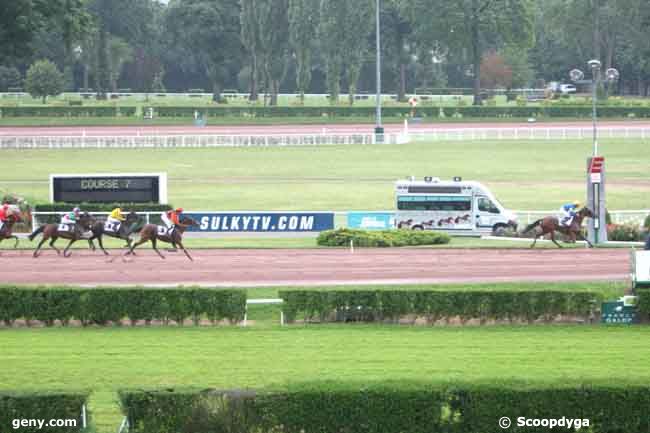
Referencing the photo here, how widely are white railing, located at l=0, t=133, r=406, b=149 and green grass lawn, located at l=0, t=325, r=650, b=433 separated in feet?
127

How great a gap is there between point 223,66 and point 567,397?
8321cm

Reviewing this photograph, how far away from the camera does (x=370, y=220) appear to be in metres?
31.1

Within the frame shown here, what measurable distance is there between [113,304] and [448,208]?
47.8 ft

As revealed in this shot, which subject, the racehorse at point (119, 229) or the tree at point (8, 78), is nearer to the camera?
the racehorse at point (119, 229)

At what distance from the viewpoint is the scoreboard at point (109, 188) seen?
3272 cm

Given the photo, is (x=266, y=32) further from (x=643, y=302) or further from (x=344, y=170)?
(x=643, y=302)

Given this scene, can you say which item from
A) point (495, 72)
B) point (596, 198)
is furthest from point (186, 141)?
point (495, 72)

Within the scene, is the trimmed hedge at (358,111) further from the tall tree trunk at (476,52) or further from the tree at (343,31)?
the tall tree trunk at (476,52)

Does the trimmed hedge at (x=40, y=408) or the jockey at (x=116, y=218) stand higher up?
the jockey at (x=116, y=218)

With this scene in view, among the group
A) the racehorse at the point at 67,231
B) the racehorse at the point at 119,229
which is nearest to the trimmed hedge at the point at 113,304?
the racehorse at the point at 119,229

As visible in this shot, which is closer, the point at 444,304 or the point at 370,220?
the point at 444,304

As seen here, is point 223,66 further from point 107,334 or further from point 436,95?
point 107,334

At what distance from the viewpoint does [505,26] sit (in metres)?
82.1

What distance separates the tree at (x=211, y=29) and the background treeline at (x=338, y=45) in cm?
9
